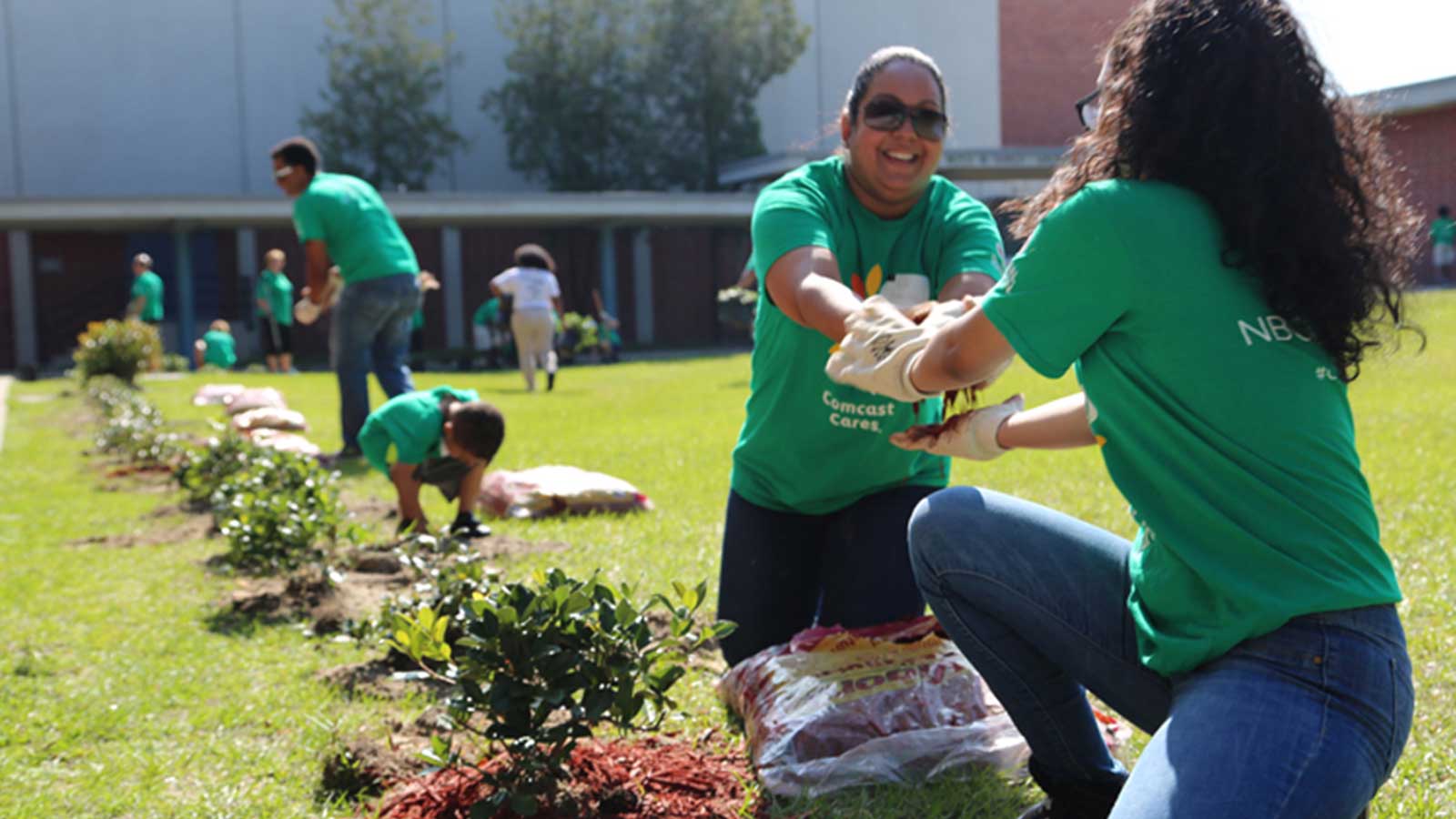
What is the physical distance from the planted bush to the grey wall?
1277 inches

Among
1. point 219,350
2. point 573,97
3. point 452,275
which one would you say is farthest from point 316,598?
point 573,97

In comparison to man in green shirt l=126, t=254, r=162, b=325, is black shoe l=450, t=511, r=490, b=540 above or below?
below

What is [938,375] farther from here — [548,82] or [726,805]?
[548,82]

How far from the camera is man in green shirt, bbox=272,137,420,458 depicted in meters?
8.30

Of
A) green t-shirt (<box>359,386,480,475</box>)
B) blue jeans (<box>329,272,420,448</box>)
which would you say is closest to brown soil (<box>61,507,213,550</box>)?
green t-shirt (<box>359,386,480,475</box>)

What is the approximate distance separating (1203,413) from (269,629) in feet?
11.5

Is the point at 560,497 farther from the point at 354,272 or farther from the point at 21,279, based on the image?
the point at 21,279

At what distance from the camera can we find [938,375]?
7.91 feet

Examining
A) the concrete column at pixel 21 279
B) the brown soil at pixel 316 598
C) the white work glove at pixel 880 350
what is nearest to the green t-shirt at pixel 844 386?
the white work glove at pixel 880 350

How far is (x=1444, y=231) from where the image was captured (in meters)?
25.3

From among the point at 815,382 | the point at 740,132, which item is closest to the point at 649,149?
the point at 740,132

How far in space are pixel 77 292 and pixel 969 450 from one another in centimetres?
3280

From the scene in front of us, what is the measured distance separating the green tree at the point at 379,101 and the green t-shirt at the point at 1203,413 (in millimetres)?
38152

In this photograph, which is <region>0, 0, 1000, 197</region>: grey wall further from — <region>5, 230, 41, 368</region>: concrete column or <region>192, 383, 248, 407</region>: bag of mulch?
<region>192, 383, 248, 407</region>: bag of mulch
